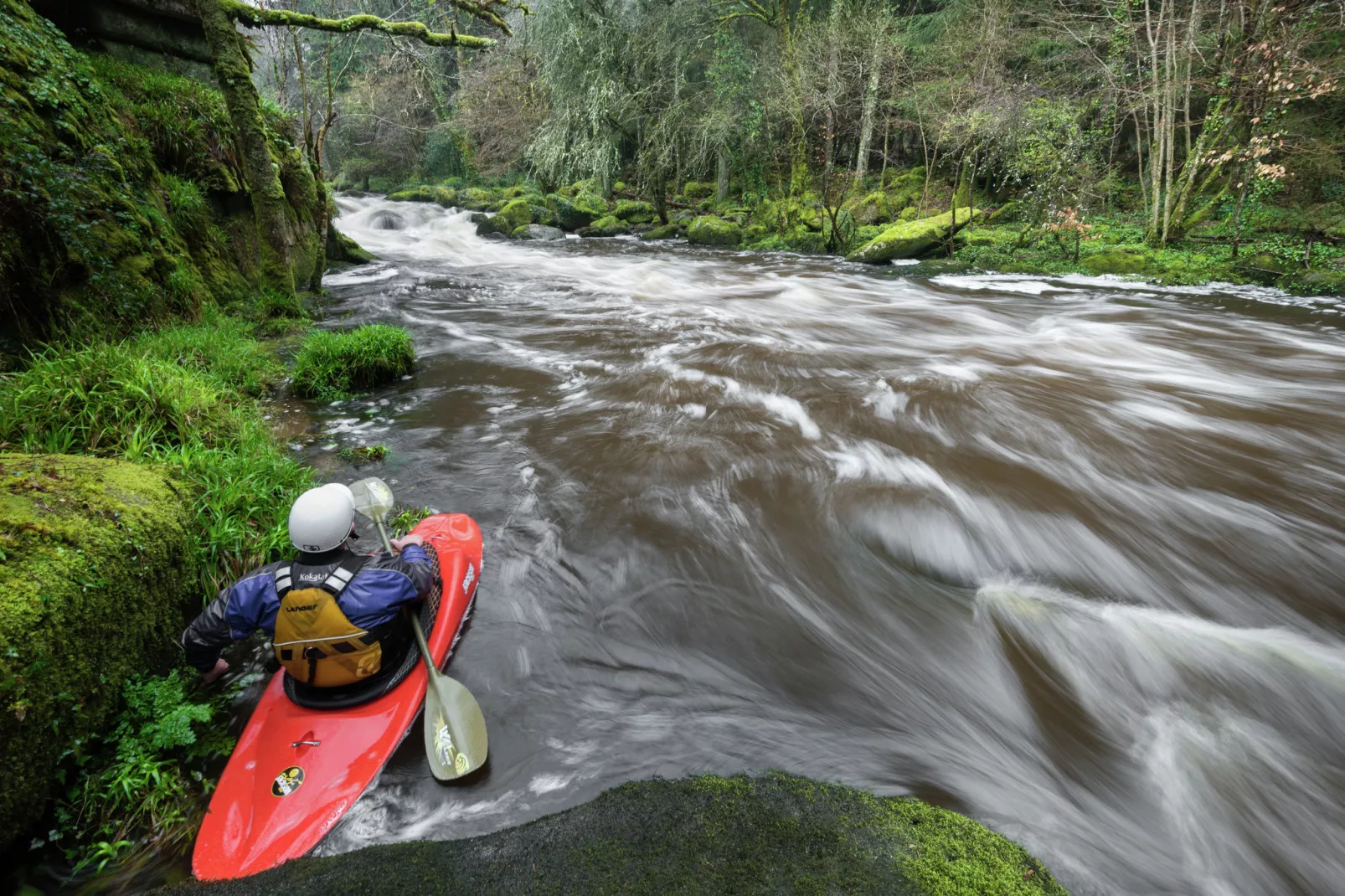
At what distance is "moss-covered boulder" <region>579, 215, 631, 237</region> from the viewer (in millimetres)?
20641

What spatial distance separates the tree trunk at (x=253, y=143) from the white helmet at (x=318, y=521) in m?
6.81

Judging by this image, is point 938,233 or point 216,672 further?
point 938,233

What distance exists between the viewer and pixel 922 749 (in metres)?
2.54

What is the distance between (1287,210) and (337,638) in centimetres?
1663

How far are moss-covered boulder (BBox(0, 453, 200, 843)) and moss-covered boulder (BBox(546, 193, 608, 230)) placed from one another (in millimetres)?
20125

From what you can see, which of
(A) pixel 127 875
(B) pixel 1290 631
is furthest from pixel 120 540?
(B) pixel 1290 631

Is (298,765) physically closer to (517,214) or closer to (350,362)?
(350,362)

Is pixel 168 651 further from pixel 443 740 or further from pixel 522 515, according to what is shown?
pixel 522 515

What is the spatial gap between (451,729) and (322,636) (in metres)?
0.62

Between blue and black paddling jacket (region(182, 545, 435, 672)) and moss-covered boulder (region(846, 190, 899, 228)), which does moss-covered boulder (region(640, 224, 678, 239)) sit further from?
blue and black paddling jacket (region(182, 545, 435, 672))

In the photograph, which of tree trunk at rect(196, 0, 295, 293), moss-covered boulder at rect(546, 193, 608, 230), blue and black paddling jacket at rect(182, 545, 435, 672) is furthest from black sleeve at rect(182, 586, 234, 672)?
moss-covered boulder at rect(546, 193, 608, 230)

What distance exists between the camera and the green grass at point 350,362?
18.6 ft

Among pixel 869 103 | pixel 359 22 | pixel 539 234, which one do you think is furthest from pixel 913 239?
Result: pixel 539 234

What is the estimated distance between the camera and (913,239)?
13.9 meters
